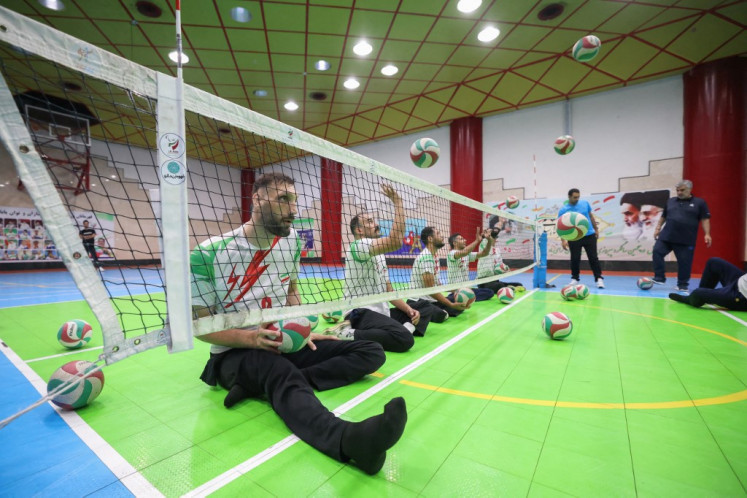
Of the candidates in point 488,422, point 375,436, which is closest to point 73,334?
point 375,436

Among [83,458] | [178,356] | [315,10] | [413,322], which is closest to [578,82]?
[315,10]

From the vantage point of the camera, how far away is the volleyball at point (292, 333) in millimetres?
2334

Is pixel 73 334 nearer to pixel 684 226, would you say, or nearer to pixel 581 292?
pixel 581 292

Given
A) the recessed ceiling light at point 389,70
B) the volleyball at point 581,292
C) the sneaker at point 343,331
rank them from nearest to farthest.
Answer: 1. the sneaker at point 343,331
2. the volleyball at point 581,292
3. the recessed ceiling light at point 389,70

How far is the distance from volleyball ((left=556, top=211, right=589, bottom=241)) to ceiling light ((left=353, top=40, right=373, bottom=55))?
6416 mm

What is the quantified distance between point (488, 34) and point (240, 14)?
580cm

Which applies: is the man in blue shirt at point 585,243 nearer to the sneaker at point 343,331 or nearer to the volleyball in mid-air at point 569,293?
the volleyball in mid-air at point 569,293

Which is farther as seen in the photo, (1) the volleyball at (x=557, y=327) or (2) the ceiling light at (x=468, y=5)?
(2) the ceiling light at (x=468, y=5)

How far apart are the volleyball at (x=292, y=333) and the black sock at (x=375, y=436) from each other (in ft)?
2.98

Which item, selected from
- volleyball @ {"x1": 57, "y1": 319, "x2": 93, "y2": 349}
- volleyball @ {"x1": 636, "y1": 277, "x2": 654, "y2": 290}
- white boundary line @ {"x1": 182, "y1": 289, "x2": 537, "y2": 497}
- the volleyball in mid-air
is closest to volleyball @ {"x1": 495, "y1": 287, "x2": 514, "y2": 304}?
the volleyball in mid-air

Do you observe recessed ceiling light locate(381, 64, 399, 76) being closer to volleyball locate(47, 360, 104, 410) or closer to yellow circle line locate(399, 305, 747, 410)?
yellow circle line locate(399, 305, 747, 410)

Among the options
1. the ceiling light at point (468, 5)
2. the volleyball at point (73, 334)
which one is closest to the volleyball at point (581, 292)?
the ceiling light at point (468, 5)

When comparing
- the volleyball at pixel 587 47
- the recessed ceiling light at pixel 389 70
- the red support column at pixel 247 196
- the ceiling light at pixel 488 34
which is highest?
the recessed ceiling light at pixel 389 70

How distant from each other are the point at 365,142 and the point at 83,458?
15.0 meters
